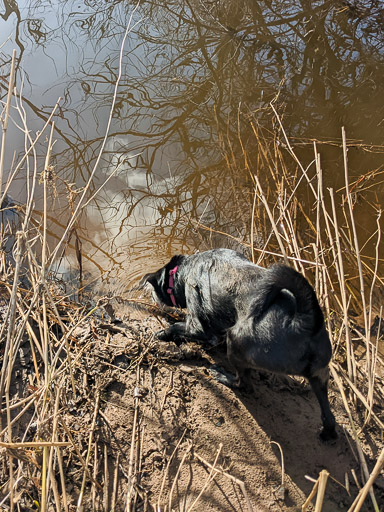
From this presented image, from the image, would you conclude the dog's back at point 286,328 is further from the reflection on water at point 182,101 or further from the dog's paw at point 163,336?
the reflection on water at point 182,101

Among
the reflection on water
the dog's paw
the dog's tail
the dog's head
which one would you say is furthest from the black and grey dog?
the reflection on water

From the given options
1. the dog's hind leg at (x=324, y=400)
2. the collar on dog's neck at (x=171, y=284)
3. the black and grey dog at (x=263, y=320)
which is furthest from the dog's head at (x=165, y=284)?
the dog's hind leg at (x=324, y=400)

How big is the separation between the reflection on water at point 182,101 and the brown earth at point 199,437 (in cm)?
183

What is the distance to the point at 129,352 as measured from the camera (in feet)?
11.2

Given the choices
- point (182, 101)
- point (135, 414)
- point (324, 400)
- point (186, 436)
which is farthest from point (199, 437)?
point (182, 101)

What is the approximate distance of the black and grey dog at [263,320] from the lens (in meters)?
2.69

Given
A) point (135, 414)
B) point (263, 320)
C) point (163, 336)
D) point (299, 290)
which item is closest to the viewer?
point (299, 290)

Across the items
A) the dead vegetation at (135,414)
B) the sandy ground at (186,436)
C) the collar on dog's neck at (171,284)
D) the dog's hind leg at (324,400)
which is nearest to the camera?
the dead vegetation at (135,414)

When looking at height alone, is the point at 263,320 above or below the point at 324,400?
above

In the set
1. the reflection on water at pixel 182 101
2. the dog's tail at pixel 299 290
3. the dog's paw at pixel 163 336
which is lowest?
the dog's paw at pixel 163 336

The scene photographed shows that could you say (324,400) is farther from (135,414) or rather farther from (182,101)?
(182,101)

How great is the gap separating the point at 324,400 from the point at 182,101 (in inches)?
218

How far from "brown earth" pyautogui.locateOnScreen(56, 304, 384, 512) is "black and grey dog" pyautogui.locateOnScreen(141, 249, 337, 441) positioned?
0.22 m

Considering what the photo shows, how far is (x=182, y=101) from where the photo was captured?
22.2ft
